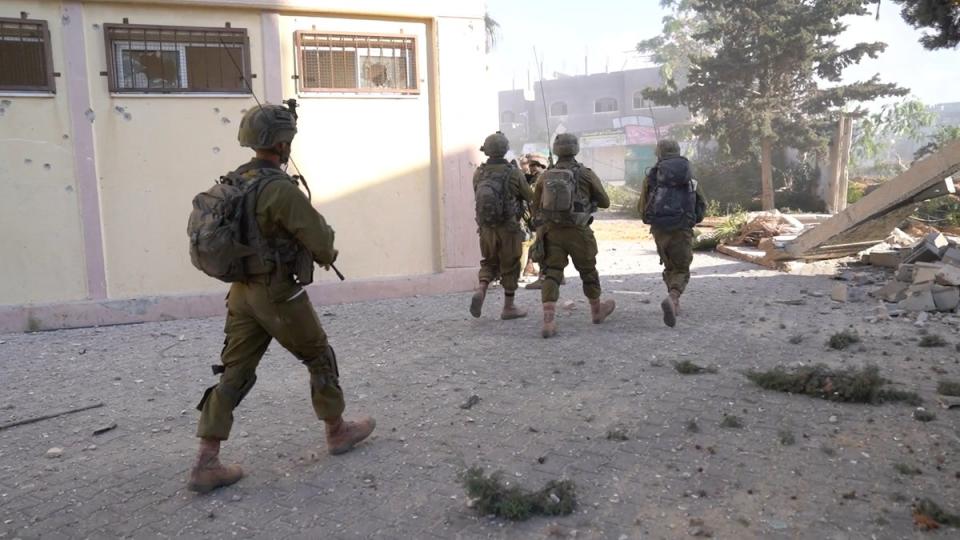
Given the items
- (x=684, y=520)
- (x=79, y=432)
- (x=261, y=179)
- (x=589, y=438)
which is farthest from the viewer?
(x=79, y=432)

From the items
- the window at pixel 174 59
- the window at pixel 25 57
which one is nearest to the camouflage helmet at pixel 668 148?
the window at pixel 174 59

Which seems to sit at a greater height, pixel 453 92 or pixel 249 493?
pixel 453 92

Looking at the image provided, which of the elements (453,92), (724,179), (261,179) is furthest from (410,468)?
(724,179)

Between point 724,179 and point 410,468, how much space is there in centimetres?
1972

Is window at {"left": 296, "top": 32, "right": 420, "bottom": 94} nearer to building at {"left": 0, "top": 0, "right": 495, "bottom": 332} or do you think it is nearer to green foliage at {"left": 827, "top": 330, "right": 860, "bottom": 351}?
building at {"left": 0, "top": 0, "right": 495, "bottom": 332}

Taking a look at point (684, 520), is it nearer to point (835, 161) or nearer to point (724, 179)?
point (835, 161)

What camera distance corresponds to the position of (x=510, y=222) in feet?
21.2

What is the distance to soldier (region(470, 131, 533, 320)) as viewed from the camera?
6.39 meters

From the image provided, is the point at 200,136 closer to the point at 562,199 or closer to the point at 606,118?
the point at 562,199

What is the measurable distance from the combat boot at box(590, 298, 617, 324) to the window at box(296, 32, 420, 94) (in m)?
3.28

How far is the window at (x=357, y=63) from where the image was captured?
774 cm

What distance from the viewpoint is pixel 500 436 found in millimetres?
3900

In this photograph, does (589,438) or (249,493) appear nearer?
(249,493)

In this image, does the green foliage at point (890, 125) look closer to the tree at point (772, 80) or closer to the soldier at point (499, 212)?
the tree at point (772, 80)
